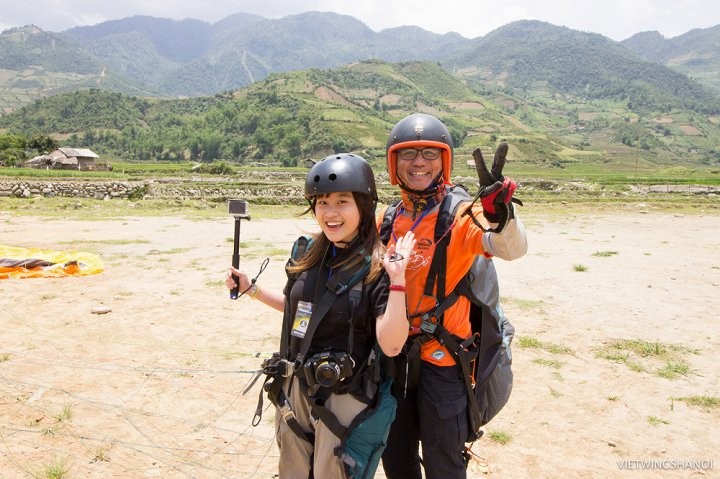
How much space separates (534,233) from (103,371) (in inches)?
785

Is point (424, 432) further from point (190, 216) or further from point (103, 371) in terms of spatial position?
point (190, 216)

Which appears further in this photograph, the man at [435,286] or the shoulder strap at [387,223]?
the shoulder strap at [387,223]

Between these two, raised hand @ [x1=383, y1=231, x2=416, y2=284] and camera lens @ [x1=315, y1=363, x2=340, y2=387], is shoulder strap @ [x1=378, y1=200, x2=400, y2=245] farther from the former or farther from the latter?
camera lens @ [x1=315, y1=363, x2=340, y2=387]

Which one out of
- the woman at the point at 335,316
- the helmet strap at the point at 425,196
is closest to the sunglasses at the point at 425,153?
the helmet strap at the point at 425,196

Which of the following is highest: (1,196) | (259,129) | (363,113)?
(363,113)

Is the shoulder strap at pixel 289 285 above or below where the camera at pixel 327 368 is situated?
above

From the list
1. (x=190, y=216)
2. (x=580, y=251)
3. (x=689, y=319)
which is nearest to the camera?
(x=689, y=319)

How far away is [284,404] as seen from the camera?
3014mm

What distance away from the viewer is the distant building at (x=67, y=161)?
236 feet

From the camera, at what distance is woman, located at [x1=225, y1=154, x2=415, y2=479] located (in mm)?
2695

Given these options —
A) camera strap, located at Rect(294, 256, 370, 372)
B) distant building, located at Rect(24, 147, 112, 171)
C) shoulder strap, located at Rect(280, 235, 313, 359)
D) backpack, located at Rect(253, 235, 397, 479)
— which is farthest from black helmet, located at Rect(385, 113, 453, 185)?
distant building, located at Rect(24, 147, 112, 171)

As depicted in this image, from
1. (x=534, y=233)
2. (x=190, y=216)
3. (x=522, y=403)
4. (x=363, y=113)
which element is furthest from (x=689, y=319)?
(x=363, y=113)

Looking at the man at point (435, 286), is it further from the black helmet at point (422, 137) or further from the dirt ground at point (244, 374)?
the dirt ground at point (244, 374)

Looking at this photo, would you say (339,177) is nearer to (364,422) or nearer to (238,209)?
(238,209)
